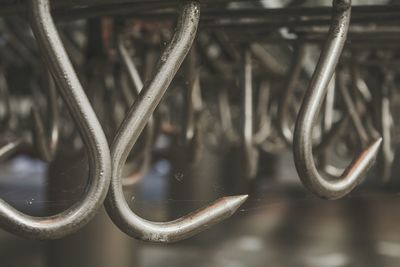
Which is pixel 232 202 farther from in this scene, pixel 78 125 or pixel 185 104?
pixel 185 104

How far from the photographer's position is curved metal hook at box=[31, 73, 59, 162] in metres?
0.69

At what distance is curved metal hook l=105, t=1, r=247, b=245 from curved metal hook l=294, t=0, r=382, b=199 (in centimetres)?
6

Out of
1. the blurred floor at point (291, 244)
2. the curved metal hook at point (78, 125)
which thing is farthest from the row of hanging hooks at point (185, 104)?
the blurred floor at point (291, 244)

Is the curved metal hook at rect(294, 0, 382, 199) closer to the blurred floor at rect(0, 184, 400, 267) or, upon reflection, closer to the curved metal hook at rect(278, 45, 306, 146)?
the curved metal hook at rect(278, 45, 306, 146)

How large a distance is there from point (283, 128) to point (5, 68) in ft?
2.02

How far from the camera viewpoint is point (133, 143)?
0.35 meters

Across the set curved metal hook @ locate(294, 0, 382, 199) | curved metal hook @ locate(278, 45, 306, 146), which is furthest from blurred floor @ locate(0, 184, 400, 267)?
curved metal hook @ locate(294, 0, 382, 199)

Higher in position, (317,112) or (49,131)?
(317,112)

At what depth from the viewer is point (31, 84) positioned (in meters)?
1.28

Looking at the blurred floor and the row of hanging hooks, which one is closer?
the row of hanging hooks

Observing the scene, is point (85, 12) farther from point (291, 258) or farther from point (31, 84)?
point (291, 258)

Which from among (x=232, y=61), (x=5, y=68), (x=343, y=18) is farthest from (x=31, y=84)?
(x=343, y=18)

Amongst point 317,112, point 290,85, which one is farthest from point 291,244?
point 317,112

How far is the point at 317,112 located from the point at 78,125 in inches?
5.8
